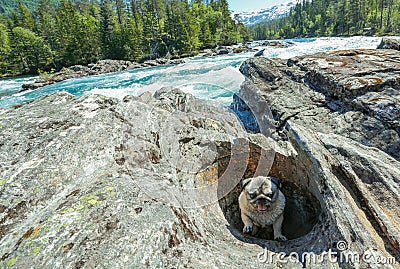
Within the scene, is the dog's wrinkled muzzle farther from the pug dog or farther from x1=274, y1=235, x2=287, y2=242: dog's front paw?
x1=274, y1=235, x2=287, y2=242: dog's front paw

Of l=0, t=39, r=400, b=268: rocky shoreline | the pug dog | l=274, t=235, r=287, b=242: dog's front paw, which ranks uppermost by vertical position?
l=0, t=39, r=400, b=268: rocky shoreline

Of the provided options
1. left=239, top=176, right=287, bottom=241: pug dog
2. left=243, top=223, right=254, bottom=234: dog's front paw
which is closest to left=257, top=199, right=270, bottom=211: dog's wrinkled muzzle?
left=239, top=176, right=287, bottom=241: pug dog

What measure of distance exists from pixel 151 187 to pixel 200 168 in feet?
4.41

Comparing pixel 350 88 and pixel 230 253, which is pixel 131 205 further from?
pixel 350 88

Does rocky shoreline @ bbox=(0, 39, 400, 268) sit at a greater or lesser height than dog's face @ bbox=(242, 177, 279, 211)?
greater

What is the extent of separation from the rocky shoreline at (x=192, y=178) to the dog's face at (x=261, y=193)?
0.47 metres

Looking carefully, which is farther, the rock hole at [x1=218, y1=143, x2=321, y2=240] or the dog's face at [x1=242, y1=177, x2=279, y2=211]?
the rock hole at [x1=218, y1=143, x2=321, y2=240]

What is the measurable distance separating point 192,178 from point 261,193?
3.48 feet

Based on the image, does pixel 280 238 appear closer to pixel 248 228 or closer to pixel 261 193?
pixel 248 228

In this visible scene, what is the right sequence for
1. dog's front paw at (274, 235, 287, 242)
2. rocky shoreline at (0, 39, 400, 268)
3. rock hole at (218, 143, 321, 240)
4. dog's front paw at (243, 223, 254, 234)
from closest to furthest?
rocky shoreline at (0, 39, 400, 268)
dog's front paw at (274, 235, 287, 242)
dog's front paw at (243, 223, 254, 234)
rock hole at (218, 143, 321, 240)

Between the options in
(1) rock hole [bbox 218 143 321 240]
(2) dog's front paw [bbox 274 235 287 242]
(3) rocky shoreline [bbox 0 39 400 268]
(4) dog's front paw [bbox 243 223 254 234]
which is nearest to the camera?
(3) rocky shoreline [bbox 0 39 400 268]

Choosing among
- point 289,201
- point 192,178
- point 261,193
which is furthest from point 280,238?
point 192,178

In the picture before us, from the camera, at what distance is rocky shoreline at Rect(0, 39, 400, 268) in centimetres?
195

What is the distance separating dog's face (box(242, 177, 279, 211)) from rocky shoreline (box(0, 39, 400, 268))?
47cm
